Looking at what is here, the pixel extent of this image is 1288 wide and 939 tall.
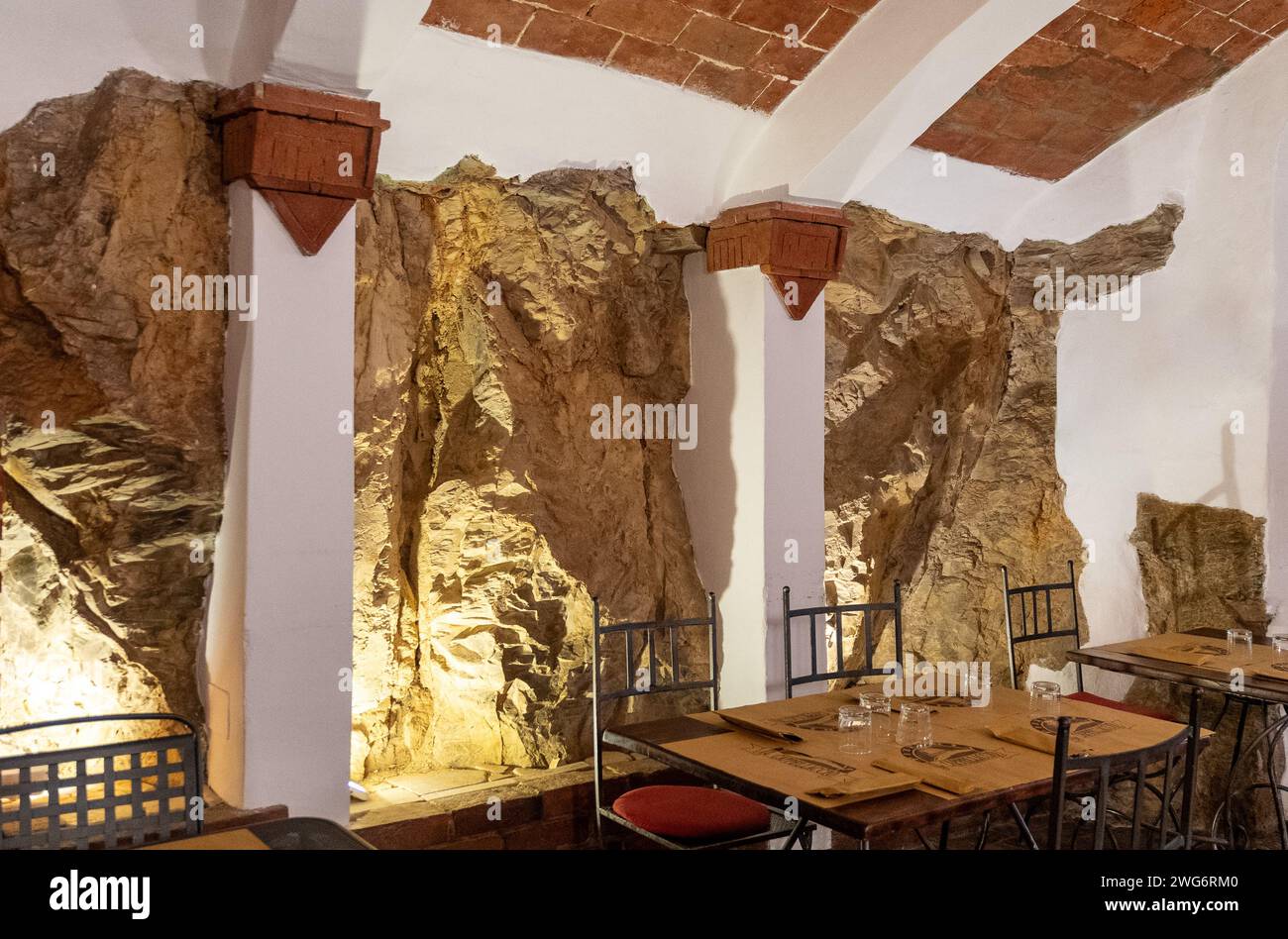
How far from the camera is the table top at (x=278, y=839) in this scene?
6.76 feet

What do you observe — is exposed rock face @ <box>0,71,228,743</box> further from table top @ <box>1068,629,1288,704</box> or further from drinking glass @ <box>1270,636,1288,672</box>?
drinking glass @ <box>1270,636,1288,672</box>

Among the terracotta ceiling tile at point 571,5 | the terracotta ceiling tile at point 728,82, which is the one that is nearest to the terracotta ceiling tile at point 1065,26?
the terracotta ceiling tile at point 728,82

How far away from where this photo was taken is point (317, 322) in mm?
3133

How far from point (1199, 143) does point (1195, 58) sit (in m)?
0.53

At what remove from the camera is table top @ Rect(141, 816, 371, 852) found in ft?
6.76

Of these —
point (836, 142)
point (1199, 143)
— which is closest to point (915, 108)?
point (836, 142)

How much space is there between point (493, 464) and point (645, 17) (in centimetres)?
160

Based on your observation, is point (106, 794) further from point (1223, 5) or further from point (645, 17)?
point (1223, 5)

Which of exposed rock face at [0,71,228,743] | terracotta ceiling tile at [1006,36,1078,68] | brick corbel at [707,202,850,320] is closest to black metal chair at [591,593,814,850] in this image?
exposed rock face at [0,71,228,743]

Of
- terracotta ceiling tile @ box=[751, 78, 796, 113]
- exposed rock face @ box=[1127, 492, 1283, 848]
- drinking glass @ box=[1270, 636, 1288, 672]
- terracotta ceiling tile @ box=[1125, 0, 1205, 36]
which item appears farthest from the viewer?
exposed rock face @ box=[1127, 492, 1283, 848]

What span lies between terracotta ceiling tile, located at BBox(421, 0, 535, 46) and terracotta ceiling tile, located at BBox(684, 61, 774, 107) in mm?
706

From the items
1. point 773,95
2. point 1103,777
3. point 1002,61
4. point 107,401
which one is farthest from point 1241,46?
point 107,401
